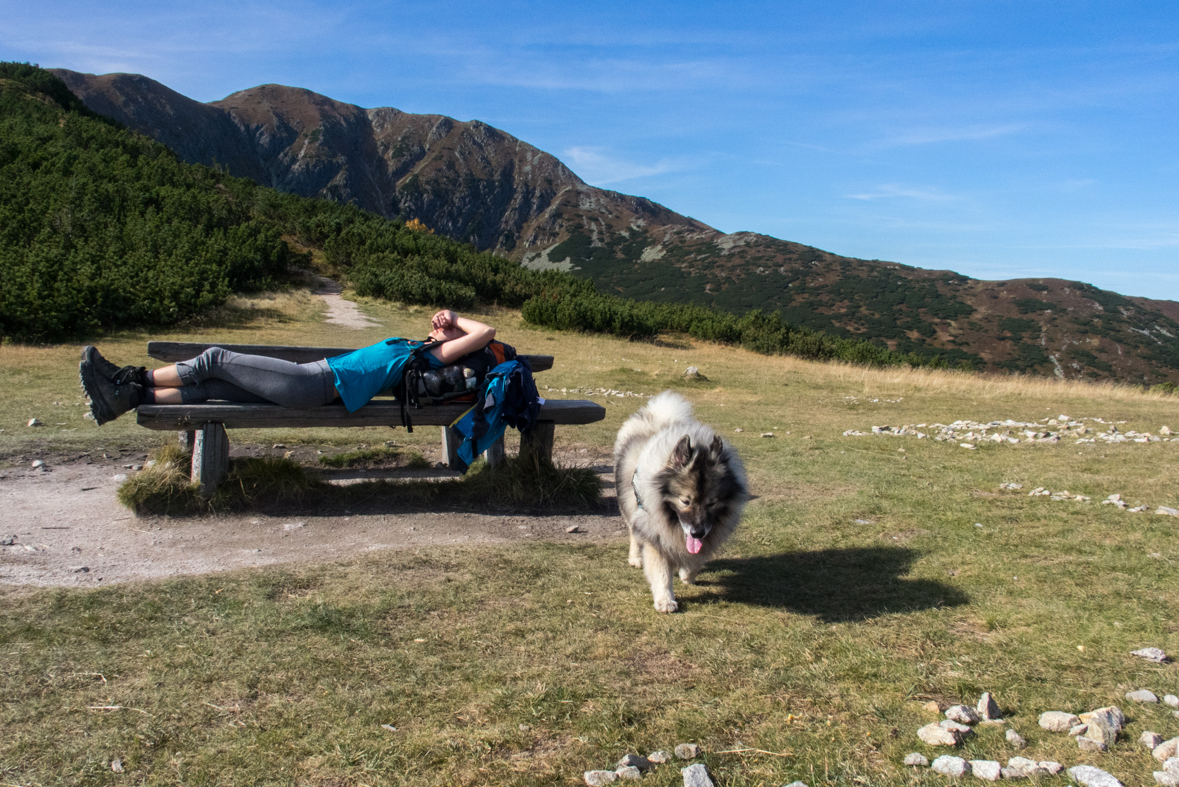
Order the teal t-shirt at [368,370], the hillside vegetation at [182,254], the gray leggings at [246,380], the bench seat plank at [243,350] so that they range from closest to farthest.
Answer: the gray leggings at [246,380]
the teal t-shirt at [368,370]
the bench seat plank at [243,350]
the hillside vegetation at [182,254]

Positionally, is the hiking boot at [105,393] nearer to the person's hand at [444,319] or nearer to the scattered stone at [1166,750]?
the person's hand at [444,319]

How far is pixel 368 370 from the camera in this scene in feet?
18.9

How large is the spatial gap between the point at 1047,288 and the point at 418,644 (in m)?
93.0

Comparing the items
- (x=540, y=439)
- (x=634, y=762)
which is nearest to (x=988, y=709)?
(x=634, y=762)

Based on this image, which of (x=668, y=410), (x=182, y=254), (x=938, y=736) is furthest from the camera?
(x=182, y=254)

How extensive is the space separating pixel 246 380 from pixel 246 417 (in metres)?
0.29

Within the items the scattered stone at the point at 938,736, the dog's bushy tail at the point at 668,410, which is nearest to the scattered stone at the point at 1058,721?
the scattered stone at the point at 938,736

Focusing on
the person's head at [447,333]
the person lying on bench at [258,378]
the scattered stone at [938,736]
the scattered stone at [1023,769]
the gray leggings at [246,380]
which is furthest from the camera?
the person's head at [447,333]

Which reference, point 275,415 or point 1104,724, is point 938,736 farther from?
point 275,415

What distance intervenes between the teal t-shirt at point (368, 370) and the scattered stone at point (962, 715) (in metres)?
4.40

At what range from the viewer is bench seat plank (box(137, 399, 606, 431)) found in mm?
5285

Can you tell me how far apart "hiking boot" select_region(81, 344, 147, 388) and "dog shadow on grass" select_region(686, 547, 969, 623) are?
170 inches

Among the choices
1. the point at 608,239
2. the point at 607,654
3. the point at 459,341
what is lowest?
the point at 607,654

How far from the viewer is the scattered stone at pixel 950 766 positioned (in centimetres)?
245
